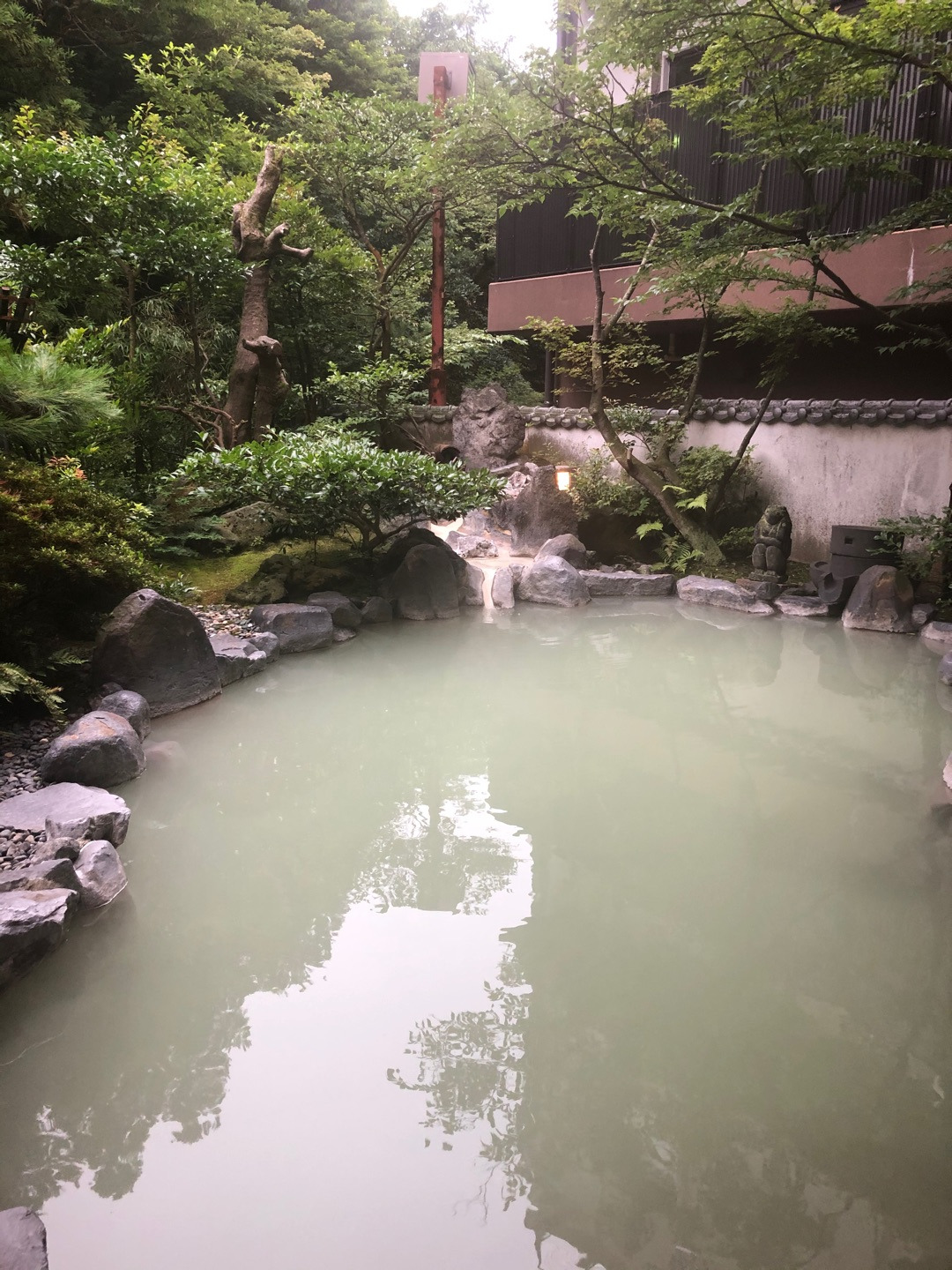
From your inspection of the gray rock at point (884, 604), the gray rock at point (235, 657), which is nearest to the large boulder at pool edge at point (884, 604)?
the gray rock at point (884, 604)

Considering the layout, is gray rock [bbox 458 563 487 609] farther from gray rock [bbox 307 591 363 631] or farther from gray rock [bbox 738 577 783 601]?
gray rock [bbox 738 577 783 601]

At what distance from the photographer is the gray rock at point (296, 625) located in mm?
7227

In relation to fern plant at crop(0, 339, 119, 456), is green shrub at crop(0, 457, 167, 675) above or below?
below

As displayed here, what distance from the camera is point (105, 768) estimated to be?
4484 millimetres

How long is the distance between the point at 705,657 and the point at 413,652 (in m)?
2.60

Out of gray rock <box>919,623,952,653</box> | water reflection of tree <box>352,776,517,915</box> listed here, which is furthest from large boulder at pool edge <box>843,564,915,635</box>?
water reflection of tree <box>352,776,517,915</box>

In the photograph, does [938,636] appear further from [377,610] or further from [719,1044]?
[719,1044]

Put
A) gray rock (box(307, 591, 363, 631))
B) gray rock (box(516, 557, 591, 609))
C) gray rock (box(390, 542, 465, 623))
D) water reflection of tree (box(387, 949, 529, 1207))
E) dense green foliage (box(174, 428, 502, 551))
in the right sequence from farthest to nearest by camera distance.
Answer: gray rock (box(516, 557, 591, 609)) → gray rock (box(390, 542, 465, 623)) → gray rock (box(307, 591, 363, 631)) → dense green foliage (box(174, 428, 502, 551)) → water reflection of tree (box(387, 949, 529, 1207))

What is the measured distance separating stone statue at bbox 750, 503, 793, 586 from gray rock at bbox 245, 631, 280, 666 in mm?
5494

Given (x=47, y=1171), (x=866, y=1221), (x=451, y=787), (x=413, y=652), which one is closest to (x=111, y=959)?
(x=47, y=1171)

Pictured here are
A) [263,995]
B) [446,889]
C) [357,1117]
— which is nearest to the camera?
[357,1117]

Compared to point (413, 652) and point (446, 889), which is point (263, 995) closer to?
point (446, 889)

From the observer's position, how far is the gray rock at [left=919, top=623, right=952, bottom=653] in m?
7.66

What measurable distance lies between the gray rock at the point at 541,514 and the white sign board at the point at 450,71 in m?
6.30
